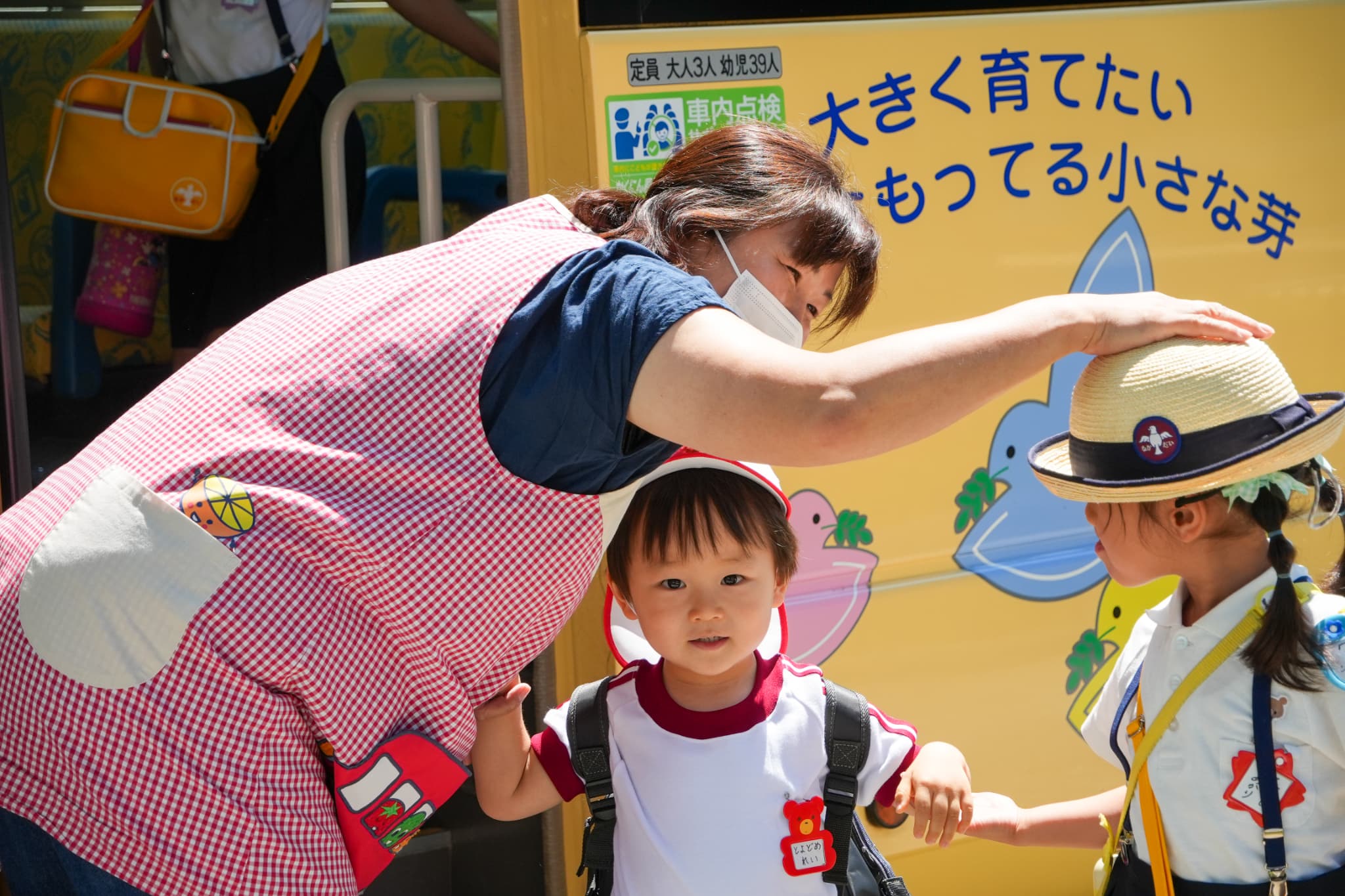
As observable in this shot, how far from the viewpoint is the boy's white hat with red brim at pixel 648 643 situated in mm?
1894

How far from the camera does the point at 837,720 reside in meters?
1.88

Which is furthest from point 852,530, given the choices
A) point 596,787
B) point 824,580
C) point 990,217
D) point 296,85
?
point 296,85

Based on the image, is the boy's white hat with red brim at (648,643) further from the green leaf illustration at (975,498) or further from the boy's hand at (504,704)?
the green leaf illustration at (975,498)

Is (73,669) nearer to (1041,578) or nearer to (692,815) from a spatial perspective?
(692,815)

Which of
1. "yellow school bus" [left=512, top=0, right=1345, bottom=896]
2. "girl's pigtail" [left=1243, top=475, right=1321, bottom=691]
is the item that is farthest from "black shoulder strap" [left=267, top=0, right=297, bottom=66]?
"girl's pigtail" [left=1243, top=475, right=1321, bottom=691]

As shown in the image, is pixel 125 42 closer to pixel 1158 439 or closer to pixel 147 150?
pixel 147 150

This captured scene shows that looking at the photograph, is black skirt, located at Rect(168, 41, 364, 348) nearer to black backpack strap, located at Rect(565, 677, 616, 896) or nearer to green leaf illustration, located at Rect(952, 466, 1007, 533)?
green leaf illustration, located at Rect(952, 466, 1007, 533)

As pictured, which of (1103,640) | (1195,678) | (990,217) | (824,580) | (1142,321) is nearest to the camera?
(1142,321)

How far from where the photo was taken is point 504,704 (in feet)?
5.92

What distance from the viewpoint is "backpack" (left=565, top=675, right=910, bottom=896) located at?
185cm

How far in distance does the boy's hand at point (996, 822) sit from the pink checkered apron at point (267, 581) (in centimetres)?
81

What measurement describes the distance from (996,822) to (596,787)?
556 millimetres

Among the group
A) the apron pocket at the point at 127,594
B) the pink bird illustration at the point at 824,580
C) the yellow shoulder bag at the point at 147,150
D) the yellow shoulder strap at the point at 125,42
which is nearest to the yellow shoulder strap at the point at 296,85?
the yellow shoulder bag at the point at 147,150

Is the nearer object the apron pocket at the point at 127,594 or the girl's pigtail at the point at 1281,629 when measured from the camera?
the apron pocket at the point at 127,594
